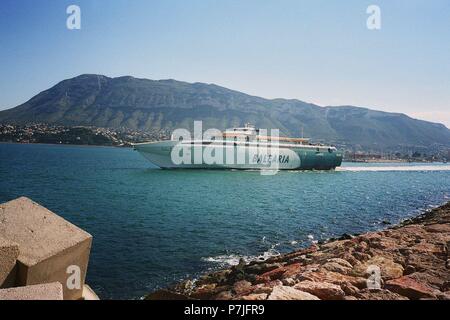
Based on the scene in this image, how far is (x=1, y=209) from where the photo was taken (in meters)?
5.28

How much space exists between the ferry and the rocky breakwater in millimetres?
47106

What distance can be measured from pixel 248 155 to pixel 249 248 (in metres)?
48.5

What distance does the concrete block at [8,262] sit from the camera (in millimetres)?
4359

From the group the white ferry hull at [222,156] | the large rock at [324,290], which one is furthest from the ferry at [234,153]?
the large rock at [324,290]

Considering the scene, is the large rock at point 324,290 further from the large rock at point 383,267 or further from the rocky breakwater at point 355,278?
the large rock at point 383,267

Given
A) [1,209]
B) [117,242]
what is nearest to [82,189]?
[117,242]

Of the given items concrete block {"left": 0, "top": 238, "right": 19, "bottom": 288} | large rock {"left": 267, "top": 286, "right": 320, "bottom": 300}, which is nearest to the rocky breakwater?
large rock {"left": 267, "top": 286, "right": 320, "bottom": 300}

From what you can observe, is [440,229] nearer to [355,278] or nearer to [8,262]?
[355,278]

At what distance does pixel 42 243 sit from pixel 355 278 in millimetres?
5976

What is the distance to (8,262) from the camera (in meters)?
4.44

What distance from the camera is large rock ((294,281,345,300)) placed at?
18.5 feet

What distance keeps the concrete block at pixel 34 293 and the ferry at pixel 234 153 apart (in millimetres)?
53629

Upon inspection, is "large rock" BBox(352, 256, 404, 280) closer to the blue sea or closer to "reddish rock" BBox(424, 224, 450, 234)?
"reddish rock" BBox(424, 224, 450, 234)
